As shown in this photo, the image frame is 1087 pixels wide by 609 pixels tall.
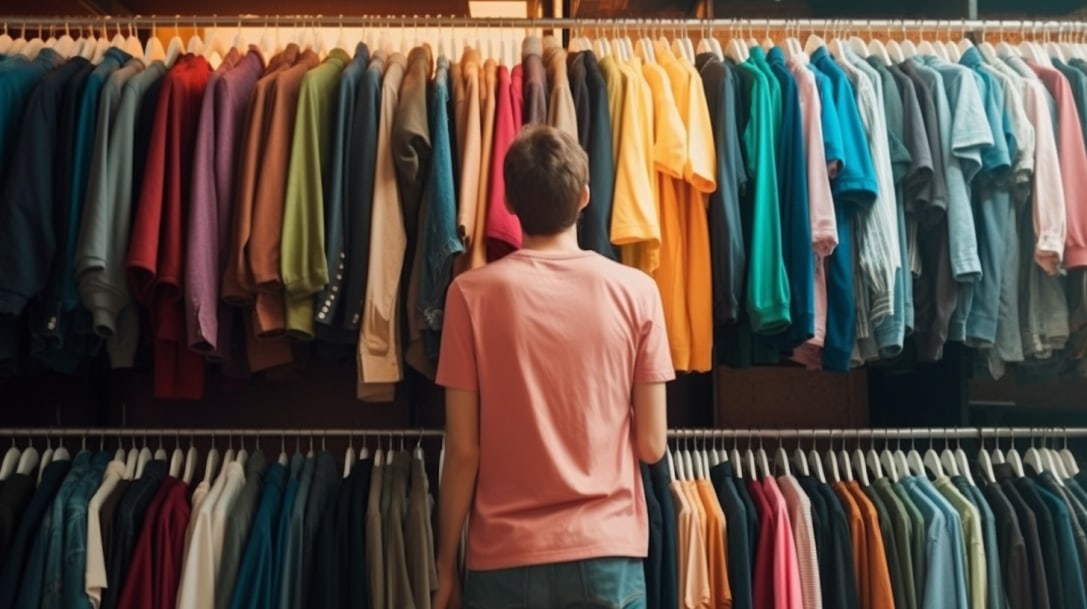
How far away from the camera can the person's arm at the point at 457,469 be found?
158 cm

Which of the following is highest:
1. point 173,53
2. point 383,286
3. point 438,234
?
point 173,53

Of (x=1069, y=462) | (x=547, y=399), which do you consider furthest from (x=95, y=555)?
(x=1069, y=462)

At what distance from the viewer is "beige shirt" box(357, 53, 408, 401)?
1925 millimetres

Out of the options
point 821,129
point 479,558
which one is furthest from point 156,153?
point 821,129

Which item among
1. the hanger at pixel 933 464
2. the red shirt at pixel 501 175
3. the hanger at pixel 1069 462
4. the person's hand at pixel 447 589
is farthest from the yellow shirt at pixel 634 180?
the hanger at pixel 1069 462

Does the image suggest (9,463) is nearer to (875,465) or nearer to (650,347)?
(650,347)

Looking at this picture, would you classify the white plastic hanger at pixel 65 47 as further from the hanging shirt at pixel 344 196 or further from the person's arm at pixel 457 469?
the person's arm at pixel 457 469

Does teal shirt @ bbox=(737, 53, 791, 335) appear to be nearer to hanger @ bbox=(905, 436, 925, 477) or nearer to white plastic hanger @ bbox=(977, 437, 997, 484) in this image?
hanger @ bbox=(905, 436, 925, 477)

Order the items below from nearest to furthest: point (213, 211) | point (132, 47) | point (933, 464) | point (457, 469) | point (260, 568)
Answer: point (457, 469) < point (260, 568) < point (213, 211) < point (933, 464) < point (132, 47)

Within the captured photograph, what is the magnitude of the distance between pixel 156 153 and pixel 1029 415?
2461 mm

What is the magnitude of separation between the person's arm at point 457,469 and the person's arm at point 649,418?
0.97ft

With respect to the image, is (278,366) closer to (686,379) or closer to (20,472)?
(20,472)

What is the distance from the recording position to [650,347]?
5.24ft

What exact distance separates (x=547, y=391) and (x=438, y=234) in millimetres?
500
